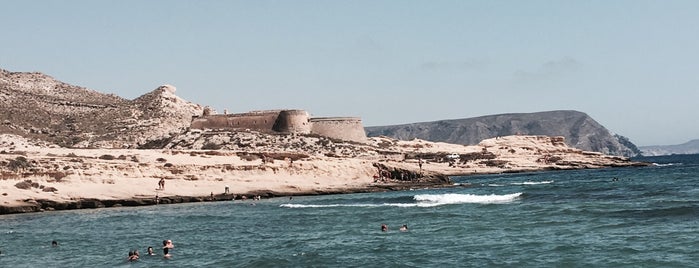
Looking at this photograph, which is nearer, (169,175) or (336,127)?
(169,175)

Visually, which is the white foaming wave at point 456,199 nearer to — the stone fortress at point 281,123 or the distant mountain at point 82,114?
the distant mountain at point 82,114

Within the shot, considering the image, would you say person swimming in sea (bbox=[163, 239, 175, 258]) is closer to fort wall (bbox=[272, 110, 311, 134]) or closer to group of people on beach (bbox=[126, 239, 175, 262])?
group of people on beach (bbox=[126, 239, 175, 262])

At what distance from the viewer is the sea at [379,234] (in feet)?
85.2

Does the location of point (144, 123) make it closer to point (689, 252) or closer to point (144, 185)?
point (144, 185)

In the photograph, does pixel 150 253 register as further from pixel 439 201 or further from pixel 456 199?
pixel 456 199

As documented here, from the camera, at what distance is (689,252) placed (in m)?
24.7

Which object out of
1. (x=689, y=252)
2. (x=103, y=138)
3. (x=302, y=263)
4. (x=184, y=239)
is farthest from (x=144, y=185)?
(x=103, y=138)

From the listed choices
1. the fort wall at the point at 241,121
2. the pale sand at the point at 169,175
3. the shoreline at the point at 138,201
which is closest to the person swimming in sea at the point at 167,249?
the shoreline at the point at 138,201

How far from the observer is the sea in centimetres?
2597

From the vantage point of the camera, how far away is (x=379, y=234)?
3338 centimetres

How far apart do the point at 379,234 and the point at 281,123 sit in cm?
8765

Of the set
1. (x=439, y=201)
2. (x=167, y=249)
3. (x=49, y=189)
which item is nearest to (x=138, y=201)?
(x=49, y=189)

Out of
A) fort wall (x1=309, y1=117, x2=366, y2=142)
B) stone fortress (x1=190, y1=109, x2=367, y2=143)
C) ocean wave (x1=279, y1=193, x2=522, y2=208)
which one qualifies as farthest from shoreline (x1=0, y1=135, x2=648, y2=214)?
fort wall (x1=309, y1=117, x2=366, y2=142)

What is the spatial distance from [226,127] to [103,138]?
20280 mm
